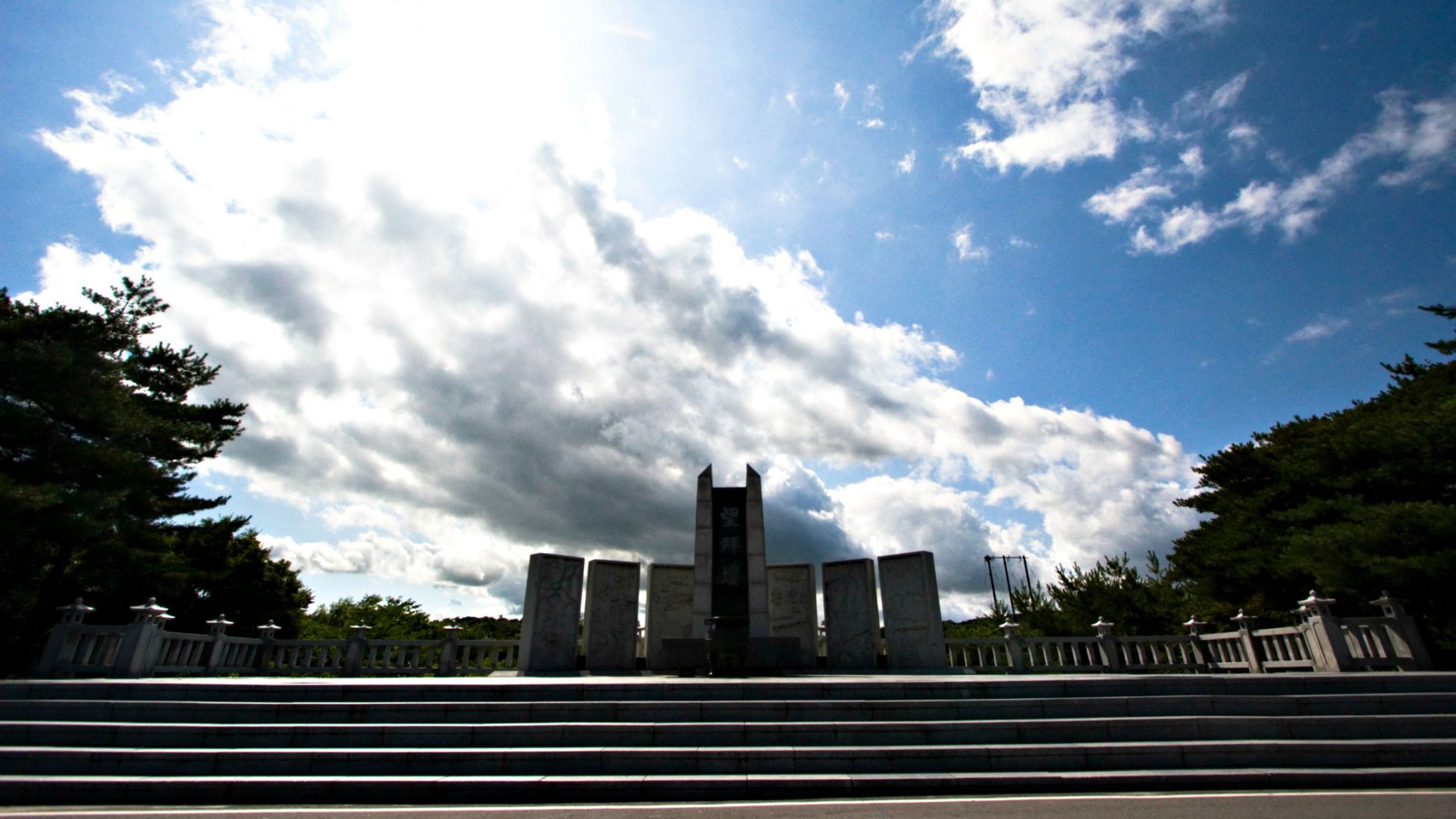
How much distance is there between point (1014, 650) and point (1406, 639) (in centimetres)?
649

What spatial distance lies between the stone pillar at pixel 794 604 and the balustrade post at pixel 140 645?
12.3 metres

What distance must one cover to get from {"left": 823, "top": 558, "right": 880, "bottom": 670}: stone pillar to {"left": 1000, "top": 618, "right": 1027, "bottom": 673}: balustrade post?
2.83m

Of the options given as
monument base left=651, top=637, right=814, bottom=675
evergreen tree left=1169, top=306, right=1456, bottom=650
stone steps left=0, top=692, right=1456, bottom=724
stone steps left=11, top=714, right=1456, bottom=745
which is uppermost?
evergreen tree left=1169, top=306, right=1456, bottom=650

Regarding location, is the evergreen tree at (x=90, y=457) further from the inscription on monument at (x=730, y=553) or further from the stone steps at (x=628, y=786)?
the inscription on monument at (x=730, y=553)

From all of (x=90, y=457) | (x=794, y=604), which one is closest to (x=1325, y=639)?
(x=794, y=604)

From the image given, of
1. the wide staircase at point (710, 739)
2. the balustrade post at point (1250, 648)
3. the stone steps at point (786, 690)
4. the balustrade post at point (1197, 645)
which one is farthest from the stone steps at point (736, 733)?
the balustrade post at point (1197, 645)

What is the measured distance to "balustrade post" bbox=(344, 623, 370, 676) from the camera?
12.9 meters

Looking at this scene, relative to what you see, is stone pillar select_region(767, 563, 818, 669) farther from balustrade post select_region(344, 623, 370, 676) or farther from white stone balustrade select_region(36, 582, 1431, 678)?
balustrade post select_region(344, 623, 370, 676)

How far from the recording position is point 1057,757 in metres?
6.79

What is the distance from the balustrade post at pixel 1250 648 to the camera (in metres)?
12.8

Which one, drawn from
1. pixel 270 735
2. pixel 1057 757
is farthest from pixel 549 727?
pixel 1057 757

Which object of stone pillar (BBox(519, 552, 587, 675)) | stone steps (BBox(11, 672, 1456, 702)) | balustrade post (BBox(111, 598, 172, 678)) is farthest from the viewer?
stone pillar (BBox(519, 552, 587, 675))

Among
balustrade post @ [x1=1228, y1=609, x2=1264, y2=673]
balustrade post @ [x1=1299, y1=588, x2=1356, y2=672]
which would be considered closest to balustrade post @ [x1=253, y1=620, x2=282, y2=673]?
balustrade post @ [x1=1228, y1=609, x2=1264, y2=673]

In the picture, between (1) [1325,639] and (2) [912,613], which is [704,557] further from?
(1) [1325,639]
